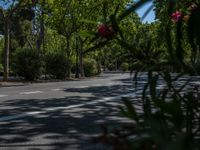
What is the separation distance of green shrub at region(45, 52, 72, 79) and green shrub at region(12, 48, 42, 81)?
404cm

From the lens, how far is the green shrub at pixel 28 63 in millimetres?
35375

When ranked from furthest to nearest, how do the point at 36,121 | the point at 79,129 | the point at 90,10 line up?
the point at 90,10 < the point at 36,121 < the point at 79,129

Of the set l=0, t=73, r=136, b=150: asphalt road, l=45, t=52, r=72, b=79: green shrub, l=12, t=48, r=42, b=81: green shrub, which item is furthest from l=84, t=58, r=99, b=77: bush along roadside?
l=0, t=73, r=136, b=150: asphalt road

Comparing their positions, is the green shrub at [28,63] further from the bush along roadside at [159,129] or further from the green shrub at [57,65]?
the bush along roadside at [159,129]

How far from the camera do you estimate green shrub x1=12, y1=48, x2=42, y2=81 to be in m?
35.4

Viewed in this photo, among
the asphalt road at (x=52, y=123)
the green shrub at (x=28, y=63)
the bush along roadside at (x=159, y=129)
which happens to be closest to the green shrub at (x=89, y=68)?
the green shrub at (x=28, y=63)

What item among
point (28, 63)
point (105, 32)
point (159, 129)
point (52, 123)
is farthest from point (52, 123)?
point (28, 63)

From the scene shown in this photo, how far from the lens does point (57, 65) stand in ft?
131

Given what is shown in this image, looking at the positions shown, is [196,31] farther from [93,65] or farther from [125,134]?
[93,65]

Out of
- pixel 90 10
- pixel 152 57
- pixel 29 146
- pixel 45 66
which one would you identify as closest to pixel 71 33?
pixel 90 10

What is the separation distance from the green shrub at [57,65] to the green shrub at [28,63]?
4.04 metres

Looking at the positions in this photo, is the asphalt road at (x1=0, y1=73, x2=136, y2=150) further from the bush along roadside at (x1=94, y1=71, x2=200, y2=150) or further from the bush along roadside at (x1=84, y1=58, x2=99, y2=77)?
the bush along roadside at (x1=84, y1=58, x2=99, y2=77)

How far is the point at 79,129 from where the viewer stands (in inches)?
384

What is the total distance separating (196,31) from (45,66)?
122 feet
